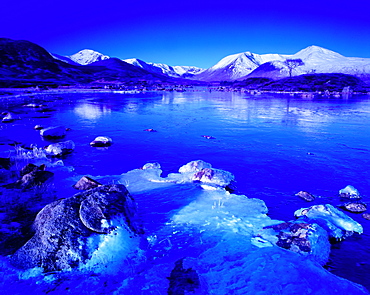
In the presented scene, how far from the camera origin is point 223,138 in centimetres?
1488

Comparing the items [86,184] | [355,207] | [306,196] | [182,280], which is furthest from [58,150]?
[355,207]

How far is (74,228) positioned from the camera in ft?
14.4

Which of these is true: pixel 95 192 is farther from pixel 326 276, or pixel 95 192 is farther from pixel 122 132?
pixel 122 132

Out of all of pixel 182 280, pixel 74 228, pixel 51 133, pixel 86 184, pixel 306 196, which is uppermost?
pixel 51 133

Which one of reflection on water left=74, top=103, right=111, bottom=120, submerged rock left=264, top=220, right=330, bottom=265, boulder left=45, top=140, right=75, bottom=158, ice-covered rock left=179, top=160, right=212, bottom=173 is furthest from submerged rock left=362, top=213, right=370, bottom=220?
reflection on water left=74, top=103, right=111, bottom=120

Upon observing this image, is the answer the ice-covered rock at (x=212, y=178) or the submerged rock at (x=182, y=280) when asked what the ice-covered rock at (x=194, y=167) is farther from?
the submerged rock at (x=182, y=280)

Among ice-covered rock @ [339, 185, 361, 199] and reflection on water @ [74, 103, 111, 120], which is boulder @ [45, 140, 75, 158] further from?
reflection on water @ [74, 103, 111, 120]

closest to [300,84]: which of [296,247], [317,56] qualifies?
[296,247]

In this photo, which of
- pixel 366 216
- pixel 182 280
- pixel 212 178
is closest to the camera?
pixel 182 280

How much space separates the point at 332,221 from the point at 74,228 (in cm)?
579

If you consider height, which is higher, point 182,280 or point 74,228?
point 74,228

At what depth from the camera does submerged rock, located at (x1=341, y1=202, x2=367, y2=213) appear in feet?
20.3

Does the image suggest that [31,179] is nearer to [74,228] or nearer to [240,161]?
[74,228]

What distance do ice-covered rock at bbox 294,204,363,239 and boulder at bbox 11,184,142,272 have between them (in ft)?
13.9
